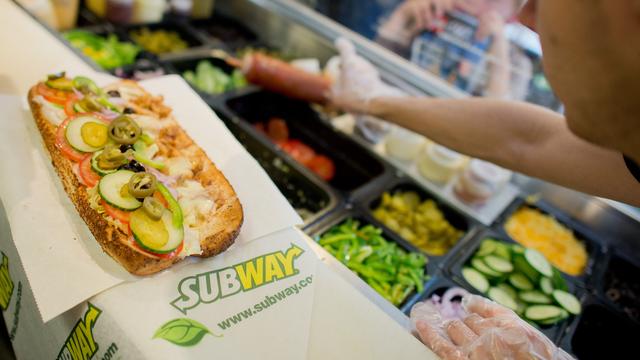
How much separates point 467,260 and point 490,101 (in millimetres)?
908

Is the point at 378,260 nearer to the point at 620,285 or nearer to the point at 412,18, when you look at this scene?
the point at 620,285

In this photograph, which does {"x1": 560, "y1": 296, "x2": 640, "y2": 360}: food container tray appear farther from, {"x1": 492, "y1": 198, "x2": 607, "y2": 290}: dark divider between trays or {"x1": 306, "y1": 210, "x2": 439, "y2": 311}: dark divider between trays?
{"x1": 306, "y1": 210, "x2": 439, "y2": 311}: dark divider between trays

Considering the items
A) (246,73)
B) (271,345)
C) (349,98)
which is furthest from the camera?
(246,73)

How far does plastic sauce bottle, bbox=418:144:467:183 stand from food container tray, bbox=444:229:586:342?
0.51 m

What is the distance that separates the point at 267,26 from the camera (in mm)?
3992

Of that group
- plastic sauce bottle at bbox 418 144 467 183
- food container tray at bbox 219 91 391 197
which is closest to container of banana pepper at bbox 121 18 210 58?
food container tray at bbox 219 91 391 197

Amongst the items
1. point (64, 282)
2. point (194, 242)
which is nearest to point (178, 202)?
point (194, 242)

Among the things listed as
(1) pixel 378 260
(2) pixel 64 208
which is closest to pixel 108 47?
(2) pixel 64 208

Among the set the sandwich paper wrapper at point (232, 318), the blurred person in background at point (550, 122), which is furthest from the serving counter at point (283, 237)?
the blurred person in background at point (550, 122)

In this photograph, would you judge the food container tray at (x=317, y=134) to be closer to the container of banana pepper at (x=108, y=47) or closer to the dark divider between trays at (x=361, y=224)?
the dark divider between trays at (x=361, y=224)

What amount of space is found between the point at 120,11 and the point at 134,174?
8.59ft

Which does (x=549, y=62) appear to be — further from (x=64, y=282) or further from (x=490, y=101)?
(x=64, y=282)

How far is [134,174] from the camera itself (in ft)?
5.34

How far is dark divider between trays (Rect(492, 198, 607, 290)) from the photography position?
2.52 meters
